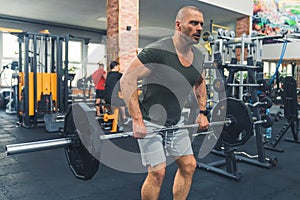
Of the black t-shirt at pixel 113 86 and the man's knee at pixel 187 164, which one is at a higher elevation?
the black t-shirt at pixel 113 86

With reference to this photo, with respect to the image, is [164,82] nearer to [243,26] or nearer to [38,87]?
[38,87]

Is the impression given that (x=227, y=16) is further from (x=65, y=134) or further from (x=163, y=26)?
(x=65, y=134)

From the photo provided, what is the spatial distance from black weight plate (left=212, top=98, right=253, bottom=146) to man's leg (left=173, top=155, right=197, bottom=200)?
696 mm

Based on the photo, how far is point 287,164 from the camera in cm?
257

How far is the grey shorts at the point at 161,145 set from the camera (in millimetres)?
1238

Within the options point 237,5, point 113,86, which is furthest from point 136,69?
point 237,5

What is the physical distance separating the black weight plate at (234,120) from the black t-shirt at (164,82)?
73 cm

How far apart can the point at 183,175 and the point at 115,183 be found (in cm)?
81

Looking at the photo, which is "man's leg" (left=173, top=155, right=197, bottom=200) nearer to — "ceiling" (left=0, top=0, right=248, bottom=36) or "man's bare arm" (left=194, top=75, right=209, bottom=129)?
"man's bare arm" (left=194, top=75, right=209, bottom=129)

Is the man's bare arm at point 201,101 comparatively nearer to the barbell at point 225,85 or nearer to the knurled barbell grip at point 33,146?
the knurled barbell grip at point 33,146

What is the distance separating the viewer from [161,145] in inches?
50.2

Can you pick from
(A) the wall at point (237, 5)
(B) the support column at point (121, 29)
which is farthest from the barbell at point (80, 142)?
(A) the wall at point (237, 5)

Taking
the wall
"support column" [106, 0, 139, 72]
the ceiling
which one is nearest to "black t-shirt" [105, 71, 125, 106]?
"support column" [106, 0, 139, 72]

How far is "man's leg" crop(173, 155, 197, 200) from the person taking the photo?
1.33 metres
